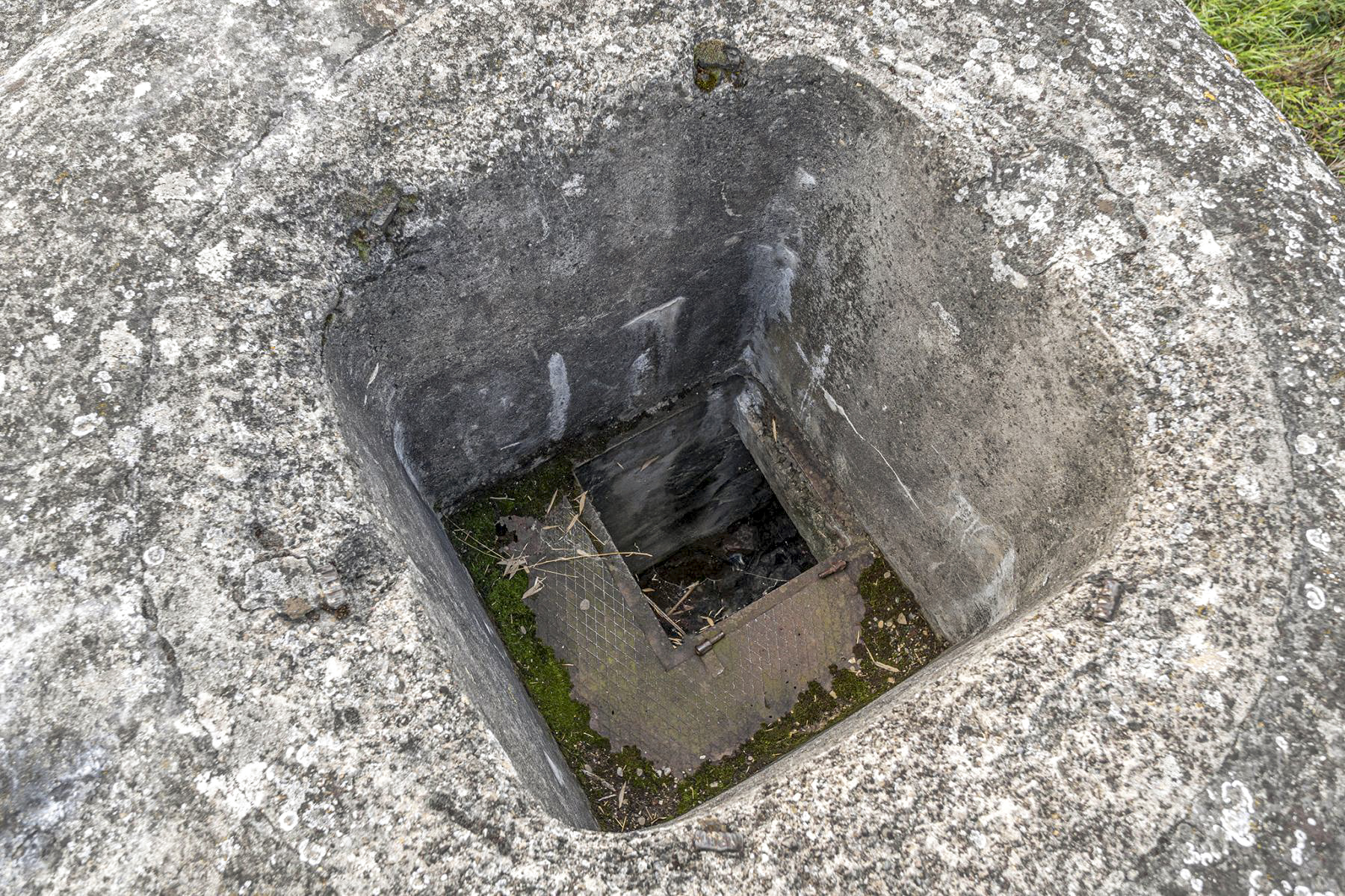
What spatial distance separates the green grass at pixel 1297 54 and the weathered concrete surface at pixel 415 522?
161cm

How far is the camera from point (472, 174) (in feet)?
6.01

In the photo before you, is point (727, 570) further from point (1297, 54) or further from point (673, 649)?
point (1297, 54)

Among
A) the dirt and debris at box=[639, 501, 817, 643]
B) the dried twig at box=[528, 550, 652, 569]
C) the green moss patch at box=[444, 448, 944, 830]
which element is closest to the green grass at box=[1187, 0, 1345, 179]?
the green moss patch at box=[444, 448, 944, 830]

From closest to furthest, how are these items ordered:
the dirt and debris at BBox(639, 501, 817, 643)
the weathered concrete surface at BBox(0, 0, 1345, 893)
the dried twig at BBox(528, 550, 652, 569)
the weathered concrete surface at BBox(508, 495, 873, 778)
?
1. the weathered concrete surface at BBox(0, 0, 1345, 893)
2. the weathered concrete surface at BBox(508, 495, 873, 778)
3. the dried twig at BBox(528, 550, 652, 569)
4. the dirt and debris at BBox(639, 501, 817, 643)

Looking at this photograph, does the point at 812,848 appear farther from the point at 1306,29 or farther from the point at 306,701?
the point at 1306,29

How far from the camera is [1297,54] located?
10.3 ft

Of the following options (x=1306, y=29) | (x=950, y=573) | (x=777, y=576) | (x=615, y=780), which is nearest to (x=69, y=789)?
(x=615, y=780)

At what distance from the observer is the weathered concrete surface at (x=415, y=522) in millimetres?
1309

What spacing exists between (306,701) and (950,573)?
1.83 m

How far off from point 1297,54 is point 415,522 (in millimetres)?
3678

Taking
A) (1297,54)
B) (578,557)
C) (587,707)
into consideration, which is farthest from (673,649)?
(1297,54)

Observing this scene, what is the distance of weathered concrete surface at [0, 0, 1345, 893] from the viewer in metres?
1.31

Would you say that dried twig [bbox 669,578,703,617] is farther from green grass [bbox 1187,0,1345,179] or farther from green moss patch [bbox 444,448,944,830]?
green grass [bbox 1187,0,1345,179]

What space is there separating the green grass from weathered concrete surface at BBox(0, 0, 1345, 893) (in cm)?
161
